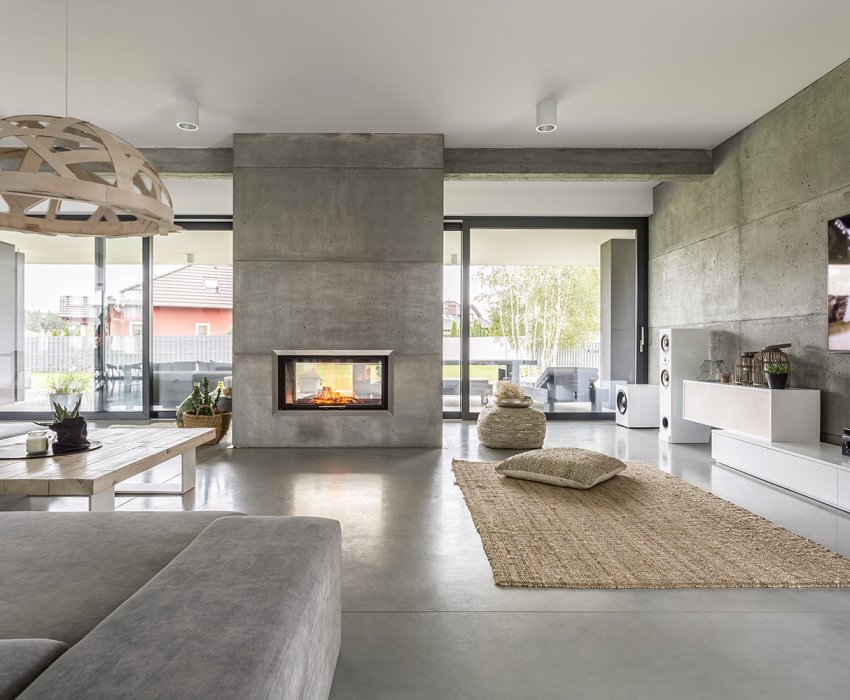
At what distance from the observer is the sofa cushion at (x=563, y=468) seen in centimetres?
378

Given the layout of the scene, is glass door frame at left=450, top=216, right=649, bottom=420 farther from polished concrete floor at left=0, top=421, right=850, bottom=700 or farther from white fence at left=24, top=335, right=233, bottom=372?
polished concrete floor at left=0, top=421, right=850, bottom=700

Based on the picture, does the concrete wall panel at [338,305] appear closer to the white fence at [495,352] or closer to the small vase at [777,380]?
the white fence at [495,352]

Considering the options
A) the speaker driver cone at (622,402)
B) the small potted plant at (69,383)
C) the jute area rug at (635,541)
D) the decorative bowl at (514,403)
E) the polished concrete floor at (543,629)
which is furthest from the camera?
the small potted plant at (69,383)

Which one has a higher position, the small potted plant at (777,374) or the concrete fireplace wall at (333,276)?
the concrete fireplace wall at (333,276)

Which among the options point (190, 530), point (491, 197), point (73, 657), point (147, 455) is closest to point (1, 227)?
point (147, 455)

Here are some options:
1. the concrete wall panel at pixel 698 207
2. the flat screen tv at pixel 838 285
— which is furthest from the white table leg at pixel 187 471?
the concrete wall panel at pixel 698 207

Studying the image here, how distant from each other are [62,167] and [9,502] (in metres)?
2.00

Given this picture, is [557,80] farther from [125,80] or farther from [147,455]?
[147,455]

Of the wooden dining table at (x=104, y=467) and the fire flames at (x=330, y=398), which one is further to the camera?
the fire flames at (x=330, y=398)

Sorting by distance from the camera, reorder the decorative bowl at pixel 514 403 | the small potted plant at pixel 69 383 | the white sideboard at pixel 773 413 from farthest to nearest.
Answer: the small potted plant at pixel 69 383
the decorative bowl at pixel 514 403
the white sideboard at pixel 773 413

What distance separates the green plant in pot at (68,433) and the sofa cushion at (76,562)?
1.29 meters

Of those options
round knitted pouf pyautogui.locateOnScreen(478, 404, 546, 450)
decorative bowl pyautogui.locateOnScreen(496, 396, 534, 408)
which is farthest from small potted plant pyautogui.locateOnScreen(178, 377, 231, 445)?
decorative bowl pyautogui.locateOnScreen(496, 396, 534, 408)

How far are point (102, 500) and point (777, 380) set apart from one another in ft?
15.0

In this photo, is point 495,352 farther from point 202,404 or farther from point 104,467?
point 104,467
